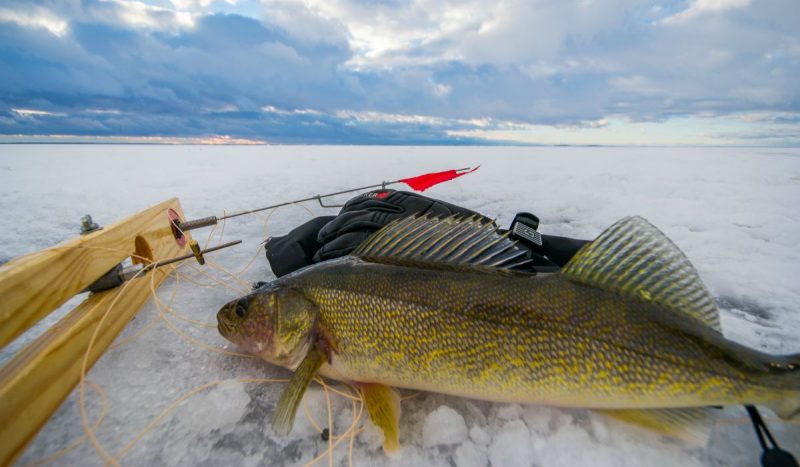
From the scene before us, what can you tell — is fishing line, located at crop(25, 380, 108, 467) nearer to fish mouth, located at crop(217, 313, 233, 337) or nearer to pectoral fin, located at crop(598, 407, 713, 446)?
fish mouth, located at crop(217, 313, 233, 337)

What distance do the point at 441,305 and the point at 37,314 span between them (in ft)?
5.75

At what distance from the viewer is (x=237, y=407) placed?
5.26 ft

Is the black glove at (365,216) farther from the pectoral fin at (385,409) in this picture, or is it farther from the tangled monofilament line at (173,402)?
the pectoral fin at (385,409)

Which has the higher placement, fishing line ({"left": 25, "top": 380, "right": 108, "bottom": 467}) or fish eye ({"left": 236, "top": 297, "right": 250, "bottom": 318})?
fish eye ({"left": 236, "top": 297, "right": 250, "bottom": 318})

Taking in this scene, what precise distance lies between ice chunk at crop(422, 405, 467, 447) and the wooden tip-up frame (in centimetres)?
149

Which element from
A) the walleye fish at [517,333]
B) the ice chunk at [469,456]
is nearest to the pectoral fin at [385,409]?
the walleye fish at [517,333]

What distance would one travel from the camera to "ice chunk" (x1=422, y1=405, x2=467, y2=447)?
145 cm

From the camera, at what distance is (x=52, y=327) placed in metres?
1.76

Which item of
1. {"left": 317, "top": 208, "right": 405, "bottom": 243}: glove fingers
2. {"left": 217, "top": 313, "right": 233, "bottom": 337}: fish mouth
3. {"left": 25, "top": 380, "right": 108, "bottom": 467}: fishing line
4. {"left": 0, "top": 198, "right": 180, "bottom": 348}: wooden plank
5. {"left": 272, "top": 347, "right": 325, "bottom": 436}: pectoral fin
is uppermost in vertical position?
{"left": 0, "top": 198, "right": 180, "bottom": 348}: wooden plank

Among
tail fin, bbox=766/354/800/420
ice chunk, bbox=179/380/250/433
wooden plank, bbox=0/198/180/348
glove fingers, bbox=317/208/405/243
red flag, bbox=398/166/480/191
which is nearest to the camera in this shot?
tail fin, bbox=766/354/800/420

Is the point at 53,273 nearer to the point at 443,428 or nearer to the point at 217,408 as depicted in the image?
the point at 217,408

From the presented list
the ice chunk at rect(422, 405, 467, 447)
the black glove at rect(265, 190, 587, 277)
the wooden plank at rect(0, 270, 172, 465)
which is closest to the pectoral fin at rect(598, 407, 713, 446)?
the ice chunk at rect(422, 405, 467, 447)

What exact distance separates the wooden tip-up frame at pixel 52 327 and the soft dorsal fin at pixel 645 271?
2.17 meters

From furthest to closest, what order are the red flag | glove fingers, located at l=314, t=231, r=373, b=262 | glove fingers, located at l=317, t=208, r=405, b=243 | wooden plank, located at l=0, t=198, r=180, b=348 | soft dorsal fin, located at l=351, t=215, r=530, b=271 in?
the red flag
glove fingers, located at l=317, t=208, r=405, b=243
glove fingers, located at l=314, t=231, r=373, b=262
soft dorsal fin, located at l=351, t=215, r=530, b=271
wooden plank, located at l=0, t=198, r=180, b=348
